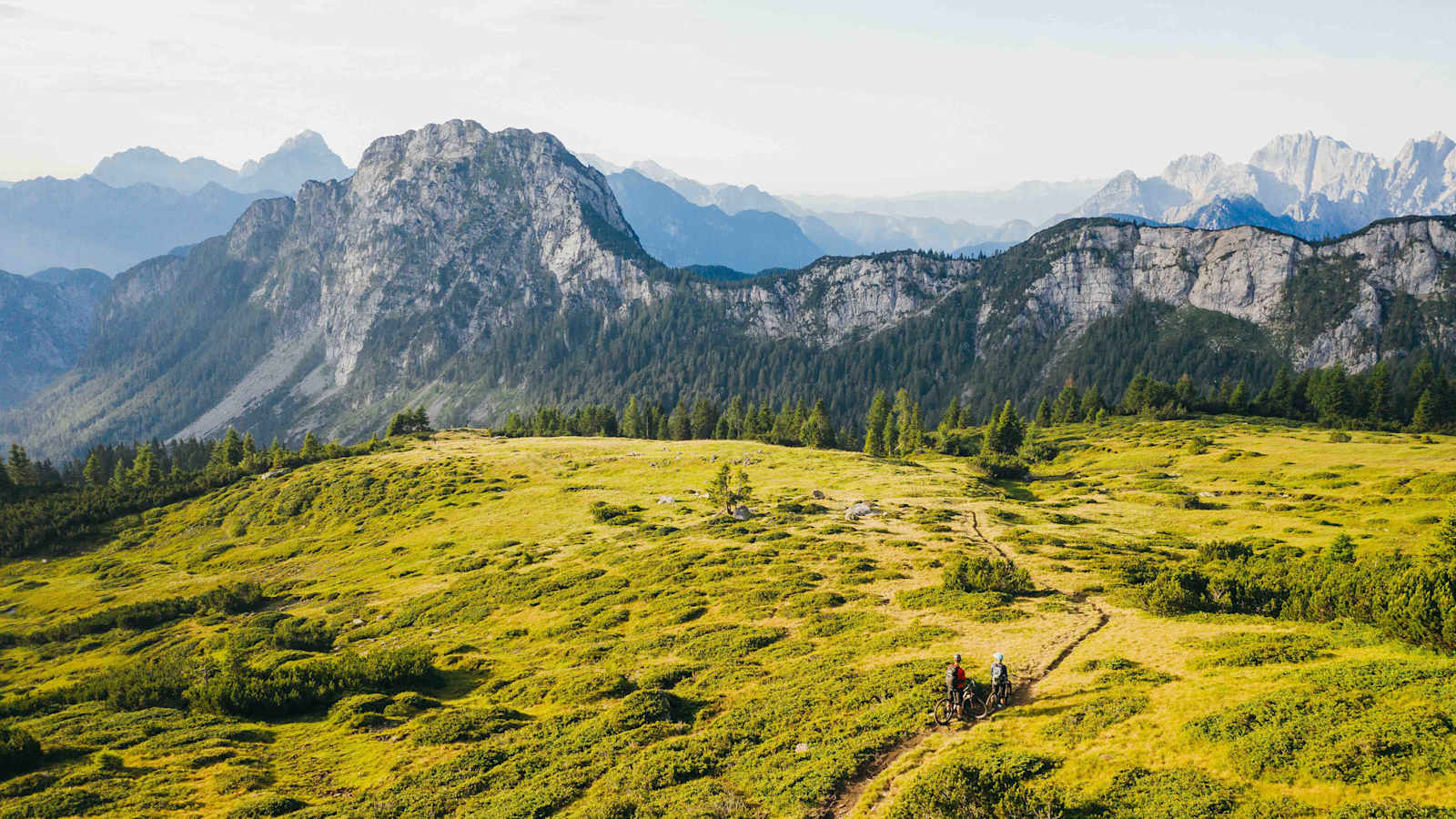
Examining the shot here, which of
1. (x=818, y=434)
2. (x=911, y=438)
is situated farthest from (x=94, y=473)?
(x=911, y=438)

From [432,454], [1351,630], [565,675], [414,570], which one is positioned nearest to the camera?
[1351,630]

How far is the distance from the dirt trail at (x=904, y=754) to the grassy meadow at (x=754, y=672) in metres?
0.12

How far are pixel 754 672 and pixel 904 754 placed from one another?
1120cm

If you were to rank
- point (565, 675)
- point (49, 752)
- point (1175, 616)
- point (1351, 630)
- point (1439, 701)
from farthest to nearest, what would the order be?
point (565, 675) → point (1175, 616) → point (49, 752) → point (1351, 630) → point (1439, 701)

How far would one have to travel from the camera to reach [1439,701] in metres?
19.0

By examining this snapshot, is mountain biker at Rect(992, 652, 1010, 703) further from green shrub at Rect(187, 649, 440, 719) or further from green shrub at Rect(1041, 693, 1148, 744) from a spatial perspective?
green shrub at Rect(187, 649, 440, 719)

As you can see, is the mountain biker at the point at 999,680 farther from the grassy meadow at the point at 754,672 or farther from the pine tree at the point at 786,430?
the pine tree at the point at 786,430

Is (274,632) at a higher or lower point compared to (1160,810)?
lower

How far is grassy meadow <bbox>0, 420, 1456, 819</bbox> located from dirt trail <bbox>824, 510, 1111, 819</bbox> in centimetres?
12

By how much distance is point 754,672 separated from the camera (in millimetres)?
32656

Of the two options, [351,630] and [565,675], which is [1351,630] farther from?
[351,630]

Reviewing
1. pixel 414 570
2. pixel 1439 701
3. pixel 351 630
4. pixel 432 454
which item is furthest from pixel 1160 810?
pixel 432 454

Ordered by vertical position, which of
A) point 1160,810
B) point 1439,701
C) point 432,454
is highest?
point 1439,701

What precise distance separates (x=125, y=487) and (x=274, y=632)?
404 feet
